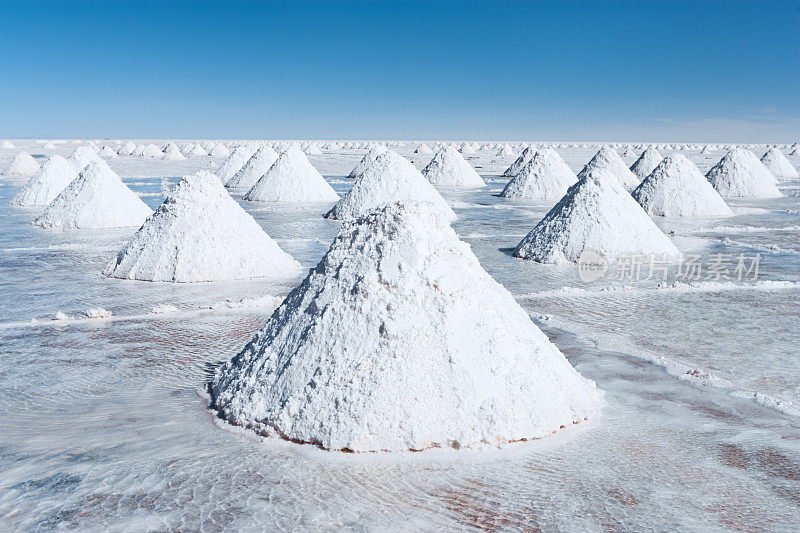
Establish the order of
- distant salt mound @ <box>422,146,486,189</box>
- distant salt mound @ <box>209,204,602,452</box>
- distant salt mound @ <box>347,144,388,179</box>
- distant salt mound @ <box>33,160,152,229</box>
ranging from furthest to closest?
distant salt mound @ <box>347,144,388,179</box> → distant salt mound @ <box>422,146,486,189</box> → distant salt mound @ <box>33,160,152,229</box> → distant salt mound @ <box>209,204,602,452</box>

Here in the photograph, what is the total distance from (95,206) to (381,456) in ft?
33.4

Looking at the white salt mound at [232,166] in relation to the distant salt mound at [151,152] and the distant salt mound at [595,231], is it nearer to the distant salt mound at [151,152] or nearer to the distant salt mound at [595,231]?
the distant salt mound at [595,231]

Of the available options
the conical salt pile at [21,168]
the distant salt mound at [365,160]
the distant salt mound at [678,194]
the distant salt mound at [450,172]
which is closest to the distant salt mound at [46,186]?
the distant salt mound at [365,160]

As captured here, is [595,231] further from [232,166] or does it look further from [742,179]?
[232,166]

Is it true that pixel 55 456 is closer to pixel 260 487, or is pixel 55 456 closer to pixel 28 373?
pixel 260 487

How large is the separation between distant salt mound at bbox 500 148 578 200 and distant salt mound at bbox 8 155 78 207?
10810mm

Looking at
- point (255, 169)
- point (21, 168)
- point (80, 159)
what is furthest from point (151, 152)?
point (80, 159)

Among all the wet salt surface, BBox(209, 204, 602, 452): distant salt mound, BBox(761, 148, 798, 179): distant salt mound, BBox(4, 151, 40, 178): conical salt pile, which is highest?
BBox(761, 148, 798, 179): distant salt mound

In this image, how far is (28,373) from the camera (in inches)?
171

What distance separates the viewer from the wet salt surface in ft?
8.80

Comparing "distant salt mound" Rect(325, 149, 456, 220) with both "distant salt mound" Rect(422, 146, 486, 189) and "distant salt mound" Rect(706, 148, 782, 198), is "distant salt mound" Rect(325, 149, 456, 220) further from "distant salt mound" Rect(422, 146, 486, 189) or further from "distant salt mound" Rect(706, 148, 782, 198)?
"distant salt mound" Rect(706, 148, 782, 198)

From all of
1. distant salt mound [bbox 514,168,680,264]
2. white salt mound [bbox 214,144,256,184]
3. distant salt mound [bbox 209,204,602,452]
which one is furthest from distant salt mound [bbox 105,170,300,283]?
white salt mound [bbox 214,144,256,184]

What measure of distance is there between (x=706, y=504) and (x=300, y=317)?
2038mm

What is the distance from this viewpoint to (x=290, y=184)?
16.5m
